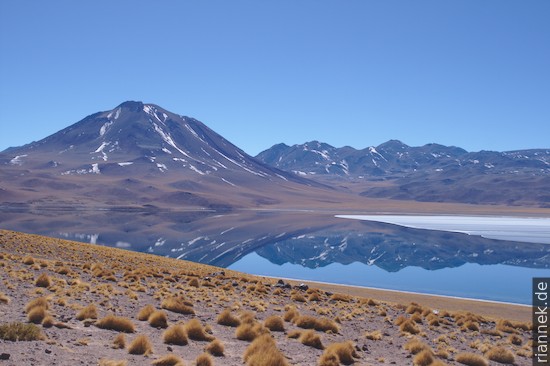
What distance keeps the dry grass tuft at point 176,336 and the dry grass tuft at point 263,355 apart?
4.30ft

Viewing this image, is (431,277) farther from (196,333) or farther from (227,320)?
(196,333)

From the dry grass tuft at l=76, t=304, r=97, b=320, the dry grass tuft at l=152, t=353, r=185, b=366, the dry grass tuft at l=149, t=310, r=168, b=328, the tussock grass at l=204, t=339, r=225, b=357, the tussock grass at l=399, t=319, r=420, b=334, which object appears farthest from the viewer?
the tussock grass at l=399, t=319, r=420, b=334

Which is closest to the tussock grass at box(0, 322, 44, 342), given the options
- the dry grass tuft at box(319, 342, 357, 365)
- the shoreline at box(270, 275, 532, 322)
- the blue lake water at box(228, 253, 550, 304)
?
the dry grass tuft at box(319, 342, 357, 365)

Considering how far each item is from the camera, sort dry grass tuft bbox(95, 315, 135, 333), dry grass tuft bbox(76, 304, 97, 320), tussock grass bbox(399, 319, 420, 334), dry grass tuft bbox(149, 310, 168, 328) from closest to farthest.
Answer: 1. dry grass tuft bbox(95, 315, 135, 333)
2. dry grass tuft bbox(76, 304, 97, 320)
3. dry grass tuft bbox(149, 310, 168, 328)
4. tussock grass bbox(399, 319, 420, 334)

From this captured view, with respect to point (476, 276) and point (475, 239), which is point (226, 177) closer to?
point (475, 239)

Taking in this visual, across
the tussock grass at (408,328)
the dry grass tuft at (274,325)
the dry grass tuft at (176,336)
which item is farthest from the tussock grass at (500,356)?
the dry grass tuft at (176,336)

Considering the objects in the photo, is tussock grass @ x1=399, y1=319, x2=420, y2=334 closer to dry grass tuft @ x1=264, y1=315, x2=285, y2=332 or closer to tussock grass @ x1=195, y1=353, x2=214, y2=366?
dry grass tuft @ x1=264, y1=315, x2=285, y2=332

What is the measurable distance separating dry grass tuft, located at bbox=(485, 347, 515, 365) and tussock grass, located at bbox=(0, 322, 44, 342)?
911 centimetres

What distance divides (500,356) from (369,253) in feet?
127

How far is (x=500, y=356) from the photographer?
1127 centimetres

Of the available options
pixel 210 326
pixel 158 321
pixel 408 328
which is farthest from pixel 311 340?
pixel 408 328

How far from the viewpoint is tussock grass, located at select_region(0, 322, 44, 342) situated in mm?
8109

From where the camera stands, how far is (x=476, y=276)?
36062 mm

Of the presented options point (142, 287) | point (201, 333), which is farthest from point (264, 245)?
point (201, 333)
